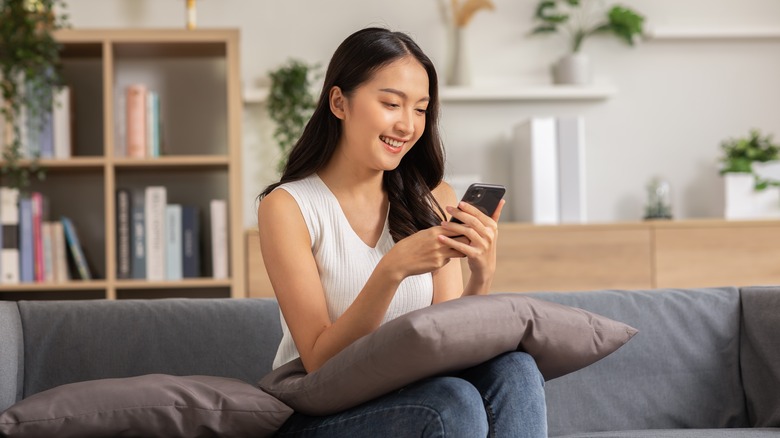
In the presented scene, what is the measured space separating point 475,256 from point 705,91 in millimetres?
2655

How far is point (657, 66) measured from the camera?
157 inches

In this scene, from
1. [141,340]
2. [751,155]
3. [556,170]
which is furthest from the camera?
[751,155]

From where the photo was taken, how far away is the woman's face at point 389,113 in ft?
6.06

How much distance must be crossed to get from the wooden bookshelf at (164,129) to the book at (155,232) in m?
0.06

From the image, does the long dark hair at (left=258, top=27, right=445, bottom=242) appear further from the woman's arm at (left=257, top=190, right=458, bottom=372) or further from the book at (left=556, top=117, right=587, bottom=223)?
the book at (left=556, top=117, right=587, bottom=223)

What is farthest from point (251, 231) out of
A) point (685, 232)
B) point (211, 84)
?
point (685, 232)

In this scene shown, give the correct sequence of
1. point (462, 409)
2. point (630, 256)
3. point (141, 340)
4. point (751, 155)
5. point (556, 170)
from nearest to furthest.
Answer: point (462, 409)
point (141, 340)
point (630, 256)
point (556, 170)
point (751, 155)

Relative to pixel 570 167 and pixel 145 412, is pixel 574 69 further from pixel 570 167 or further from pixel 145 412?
pixel 145 412

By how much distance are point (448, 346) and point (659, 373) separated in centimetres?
92

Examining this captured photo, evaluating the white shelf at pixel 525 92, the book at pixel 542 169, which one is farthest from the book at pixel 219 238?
the book at pixel 542 169

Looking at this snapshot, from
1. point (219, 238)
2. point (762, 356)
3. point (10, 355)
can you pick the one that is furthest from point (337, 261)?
point (219, 238)

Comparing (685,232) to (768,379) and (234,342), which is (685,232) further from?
(234,342)

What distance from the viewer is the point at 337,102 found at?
1931 millimetres

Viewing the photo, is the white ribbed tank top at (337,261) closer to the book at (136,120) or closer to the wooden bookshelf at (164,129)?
the wooden bookshelf at (164,129)
